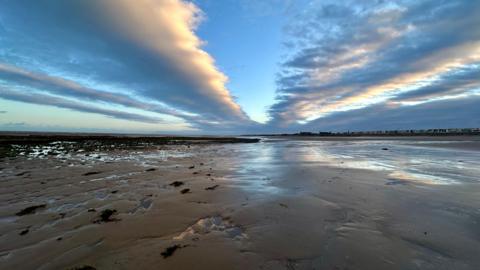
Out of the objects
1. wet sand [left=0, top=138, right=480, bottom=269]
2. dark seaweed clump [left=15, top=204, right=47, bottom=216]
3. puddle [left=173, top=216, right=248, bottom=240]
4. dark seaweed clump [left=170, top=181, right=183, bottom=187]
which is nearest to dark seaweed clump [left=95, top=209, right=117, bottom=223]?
wet sand [left=0, top=138, right=480, bottom=269]

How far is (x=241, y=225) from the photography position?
5320mm

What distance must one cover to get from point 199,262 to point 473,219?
6080 mm

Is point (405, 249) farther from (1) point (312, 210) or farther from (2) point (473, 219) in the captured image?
(2) point (473, 219)

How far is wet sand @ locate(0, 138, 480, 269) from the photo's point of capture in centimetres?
381

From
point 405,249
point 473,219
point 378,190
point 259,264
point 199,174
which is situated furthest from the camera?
point 199,174

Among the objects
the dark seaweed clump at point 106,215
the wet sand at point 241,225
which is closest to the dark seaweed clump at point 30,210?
the wet sand at point 241,225

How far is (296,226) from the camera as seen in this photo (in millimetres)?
5184

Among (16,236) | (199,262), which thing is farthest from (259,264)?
(16,236)

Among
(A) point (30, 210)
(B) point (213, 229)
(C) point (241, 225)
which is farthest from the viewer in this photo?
(A) point (30, 210)

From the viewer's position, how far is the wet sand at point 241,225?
3814 mm

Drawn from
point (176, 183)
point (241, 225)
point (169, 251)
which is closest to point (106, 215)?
point (169, 251)

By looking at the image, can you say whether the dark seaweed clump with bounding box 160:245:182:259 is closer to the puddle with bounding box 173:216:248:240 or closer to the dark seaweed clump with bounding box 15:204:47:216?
the puddle with bounding box 173:216:248:240

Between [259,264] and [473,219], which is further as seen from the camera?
[473,219]

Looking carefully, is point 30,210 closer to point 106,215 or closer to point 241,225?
point 106,215
